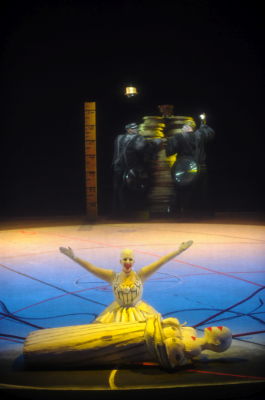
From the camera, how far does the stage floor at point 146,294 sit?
7.28ft

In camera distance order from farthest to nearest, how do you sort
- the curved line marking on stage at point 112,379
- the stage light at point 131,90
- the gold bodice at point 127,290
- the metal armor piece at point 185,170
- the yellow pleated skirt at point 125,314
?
the metal armor piece at point 185,170
the stage light at point 131,90
the gold bodice at point 127,290
the yellow pleated skirt at point 125,314
the curved line marking on stage at point 112,379

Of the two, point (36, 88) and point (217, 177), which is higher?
point (36, 88)

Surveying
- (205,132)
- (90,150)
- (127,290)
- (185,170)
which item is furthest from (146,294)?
(205,132)

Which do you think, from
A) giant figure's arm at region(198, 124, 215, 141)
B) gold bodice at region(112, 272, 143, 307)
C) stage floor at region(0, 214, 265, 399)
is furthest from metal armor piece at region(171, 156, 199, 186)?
gold bodice at region(112, 272, 143, 307)

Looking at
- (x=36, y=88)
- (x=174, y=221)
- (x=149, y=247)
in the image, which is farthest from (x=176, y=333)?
(x=36, y=88)

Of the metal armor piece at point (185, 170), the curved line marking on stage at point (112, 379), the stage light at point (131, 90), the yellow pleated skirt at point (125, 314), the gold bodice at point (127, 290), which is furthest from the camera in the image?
the metal armor piece at point (185, 170)

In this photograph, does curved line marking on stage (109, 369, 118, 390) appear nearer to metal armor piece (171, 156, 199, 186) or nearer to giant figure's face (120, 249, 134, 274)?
giant figure's face (120, 249, 134, 274)

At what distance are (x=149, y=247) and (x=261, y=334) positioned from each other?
367 centimetres

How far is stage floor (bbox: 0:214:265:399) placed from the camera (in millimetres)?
2219

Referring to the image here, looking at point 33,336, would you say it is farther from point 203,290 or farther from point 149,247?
point 149,247

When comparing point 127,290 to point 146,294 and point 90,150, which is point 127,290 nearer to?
point 146,294

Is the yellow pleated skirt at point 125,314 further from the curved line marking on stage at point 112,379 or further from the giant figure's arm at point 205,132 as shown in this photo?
the giant figure's arm at point 205,132

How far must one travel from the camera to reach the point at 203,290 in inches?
168

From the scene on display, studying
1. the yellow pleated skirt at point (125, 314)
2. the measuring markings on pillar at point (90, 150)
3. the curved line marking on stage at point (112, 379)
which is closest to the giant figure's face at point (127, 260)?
the yellow pleated skirt at point (125, 314)
